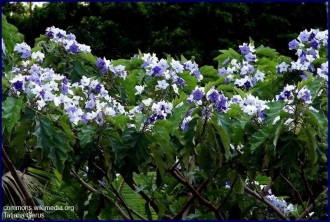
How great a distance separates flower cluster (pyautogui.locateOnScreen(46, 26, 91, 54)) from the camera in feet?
11.5

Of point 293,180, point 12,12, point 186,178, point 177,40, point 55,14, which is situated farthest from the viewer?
point 12,12

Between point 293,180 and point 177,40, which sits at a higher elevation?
point 177,40

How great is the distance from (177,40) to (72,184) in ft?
22.4

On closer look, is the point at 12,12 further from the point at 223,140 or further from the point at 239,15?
the point at 223,140

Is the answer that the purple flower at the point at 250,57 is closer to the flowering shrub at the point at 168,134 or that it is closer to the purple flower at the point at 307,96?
the flowering shrub at the point at 168,134

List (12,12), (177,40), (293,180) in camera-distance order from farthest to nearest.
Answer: (12,12) < (177,40) < (293,180)

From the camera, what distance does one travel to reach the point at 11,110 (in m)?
2.54

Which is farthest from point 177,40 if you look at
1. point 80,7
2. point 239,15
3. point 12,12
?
point 12,12

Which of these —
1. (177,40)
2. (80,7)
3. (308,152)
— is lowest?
(308,152)

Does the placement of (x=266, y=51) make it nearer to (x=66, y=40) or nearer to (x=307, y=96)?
(x=66, y=40)

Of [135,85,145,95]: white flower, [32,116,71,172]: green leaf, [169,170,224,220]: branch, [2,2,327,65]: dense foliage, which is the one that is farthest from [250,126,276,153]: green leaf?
[2,2,327,65]: dense foliage

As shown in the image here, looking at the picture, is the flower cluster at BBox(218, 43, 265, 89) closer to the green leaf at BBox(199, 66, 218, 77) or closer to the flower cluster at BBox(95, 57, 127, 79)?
the green leaf at BBox(199, 66, 218, 77)

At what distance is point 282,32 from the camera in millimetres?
10359

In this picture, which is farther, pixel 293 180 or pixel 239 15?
pixel 239 15
